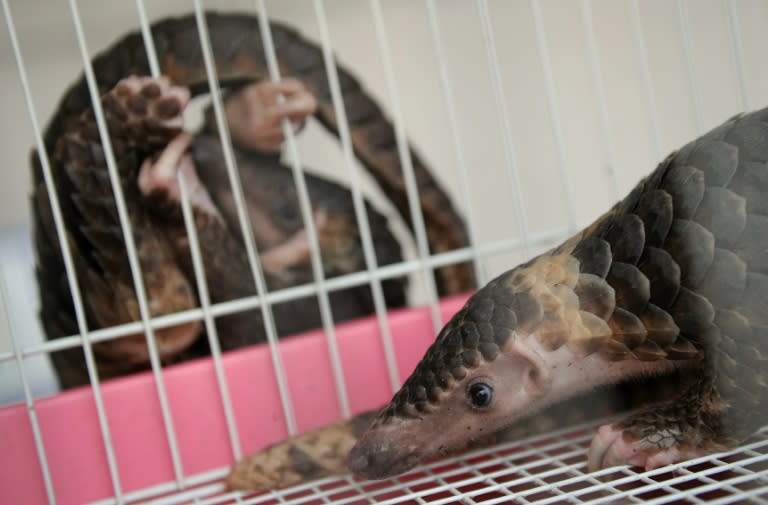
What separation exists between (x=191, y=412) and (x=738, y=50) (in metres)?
1.28

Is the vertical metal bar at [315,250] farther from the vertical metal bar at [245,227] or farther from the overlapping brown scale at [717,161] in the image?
the overlapping brown scale at [717,161]

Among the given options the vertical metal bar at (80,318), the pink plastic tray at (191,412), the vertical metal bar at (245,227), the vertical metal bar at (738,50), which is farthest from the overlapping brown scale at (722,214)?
the vertical metal bar at (80,318)

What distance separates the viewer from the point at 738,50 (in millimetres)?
1561

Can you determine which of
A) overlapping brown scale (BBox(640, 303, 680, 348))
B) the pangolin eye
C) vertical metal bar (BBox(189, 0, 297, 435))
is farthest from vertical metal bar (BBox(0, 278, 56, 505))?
overlapping brown scale (BBox(640, 303, 680, 348))

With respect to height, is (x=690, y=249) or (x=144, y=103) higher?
(x=144, y=103)

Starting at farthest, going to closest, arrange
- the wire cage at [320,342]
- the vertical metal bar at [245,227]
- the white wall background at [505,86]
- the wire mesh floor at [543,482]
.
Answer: the white wall background at [505,86] → the vertical metal bar at [245,227] → the wire cage at [320,342] → the wire mesh floor at [543,482]

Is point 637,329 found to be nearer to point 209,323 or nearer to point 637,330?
point 637,330

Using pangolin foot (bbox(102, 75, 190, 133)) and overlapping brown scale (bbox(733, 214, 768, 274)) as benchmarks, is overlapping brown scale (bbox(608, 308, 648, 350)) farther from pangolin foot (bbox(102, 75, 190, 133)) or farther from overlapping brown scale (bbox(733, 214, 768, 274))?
pangolin foot (bbox(102, 75, 190, 133))

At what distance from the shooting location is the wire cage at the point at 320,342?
135 centimetres

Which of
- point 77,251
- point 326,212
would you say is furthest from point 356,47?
point 77,251

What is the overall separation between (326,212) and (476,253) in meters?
0.54

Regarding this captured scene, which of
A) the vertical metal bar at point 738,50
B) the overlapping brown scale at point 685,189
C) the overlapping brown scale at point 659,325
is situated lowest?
the overlapping brown scale at point 659,325

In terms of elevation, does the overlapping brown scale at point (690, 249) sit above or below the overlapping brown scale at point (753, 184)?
below

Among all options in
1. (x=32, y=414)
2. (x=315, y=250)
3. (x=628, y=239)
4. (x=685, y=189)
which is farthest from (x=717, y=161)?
(x=32, y=414)
